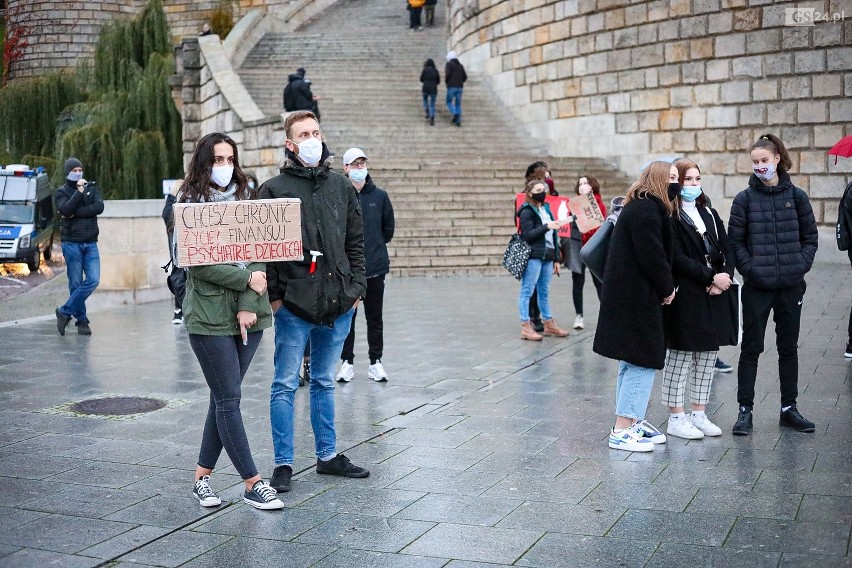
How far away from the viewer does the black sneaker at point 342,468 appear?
5668 millimetres

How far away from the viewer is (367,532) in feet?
15.6

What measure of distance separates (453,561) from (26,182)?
22.2m

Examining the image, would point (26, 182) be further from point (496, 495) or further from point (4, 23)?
point (4, 23)

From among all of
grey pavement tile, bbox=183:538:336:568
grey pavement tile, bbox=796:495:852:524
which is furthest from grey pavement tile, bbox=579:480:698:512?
Answer: grey pavement tile, bbox=183:538:336:568

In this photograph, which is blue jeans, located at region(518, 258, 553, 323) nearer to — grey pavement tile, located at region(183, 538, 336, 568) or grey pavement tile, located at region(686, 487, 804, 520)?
grey pavement tile, located at region(686, 487, 804, 520)

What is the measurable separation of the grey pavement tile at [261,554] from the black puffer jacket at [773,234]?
11.0 feet

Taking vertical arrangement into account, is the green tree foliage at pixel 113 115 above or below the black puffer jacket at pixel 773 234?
above

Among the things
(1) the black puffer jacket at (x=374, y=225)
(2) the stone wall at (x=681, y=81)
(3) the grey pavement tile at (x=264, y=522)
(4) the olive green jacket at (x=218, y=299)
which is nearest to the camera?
(3) the grey pavement tile at (x=264, y=522)

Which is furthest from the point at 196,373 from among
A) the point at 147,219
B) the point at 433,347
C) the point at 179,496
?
the point at 147,219

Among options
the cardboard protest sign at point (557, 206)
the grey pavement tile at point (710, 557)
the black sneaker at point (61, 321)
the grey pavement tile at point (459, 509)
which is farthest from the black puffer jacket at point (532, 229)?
the grey pavement tile at point (710, 557)

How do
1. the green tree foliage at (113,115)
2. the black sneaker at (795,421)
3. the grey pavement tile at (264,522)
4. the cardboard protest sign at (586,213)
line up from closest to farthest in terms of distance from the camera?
the grey pavement tile at (264,522), the black sneaker at (795,421), the cardboard protest sign at (586,213), the green tree foliage at (113,115)

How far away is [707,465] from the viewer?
5.86 metres

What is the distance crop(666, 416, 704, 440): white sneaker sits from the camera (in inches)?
255

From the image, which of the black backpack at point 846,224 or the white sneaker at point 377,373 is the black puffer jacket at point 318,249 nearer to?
the white sneaker at point 377,373
